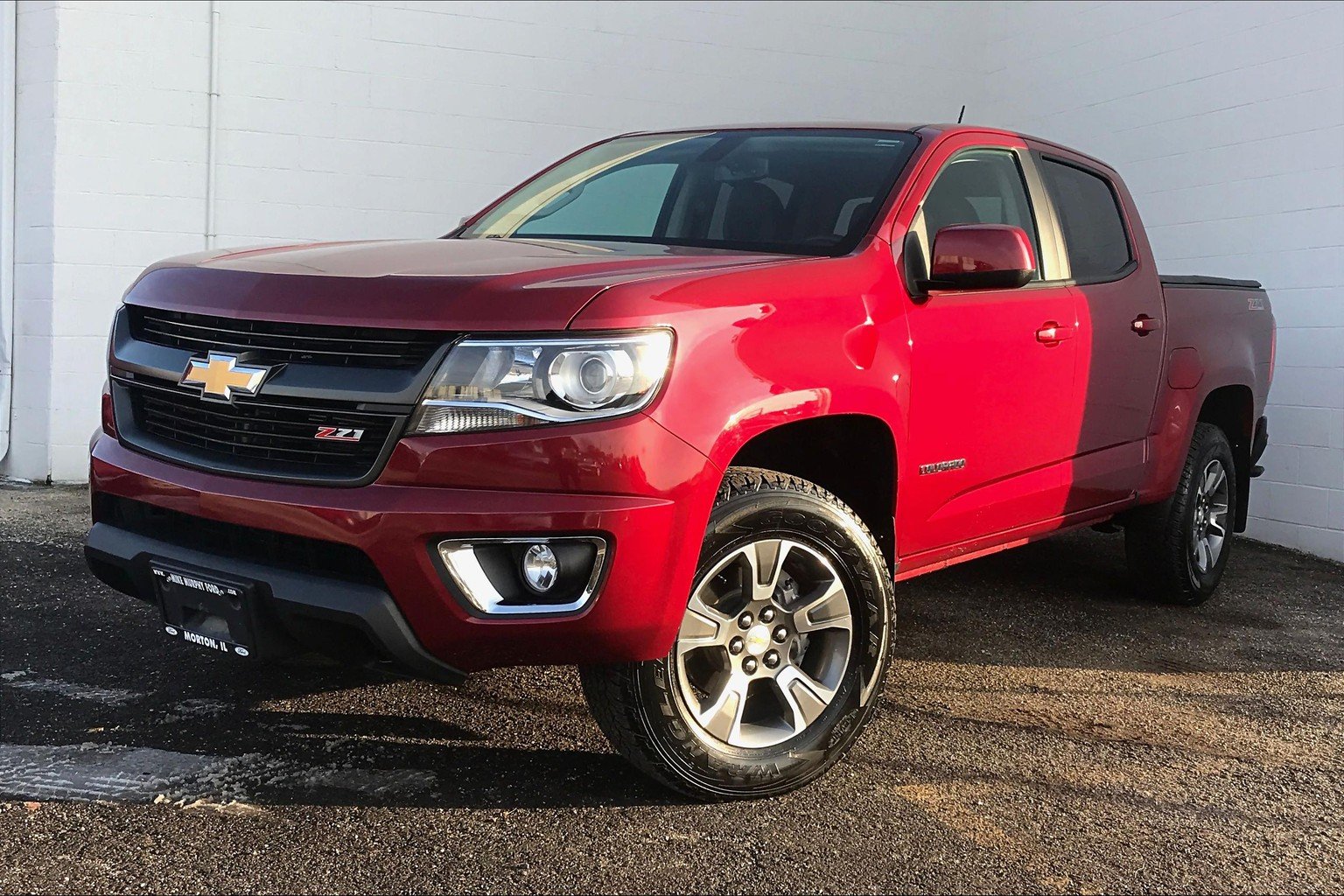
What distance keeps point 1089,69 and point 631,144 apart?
16.4ft

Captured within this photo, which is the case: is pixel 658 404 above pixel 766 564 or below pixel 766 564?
above

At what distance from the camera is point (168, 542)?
2.98 meters

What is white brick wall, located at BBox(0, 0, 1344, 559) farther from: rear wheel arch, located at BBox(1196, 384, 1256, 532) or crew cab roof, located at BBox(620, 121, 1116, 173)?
crew cab roof, located at BBox(620, 121, 1116, 173)

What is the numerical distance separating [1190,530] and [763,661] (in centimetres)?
286

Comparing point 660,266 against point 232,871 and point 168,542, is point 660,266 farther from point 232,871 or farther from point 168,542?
point 232,871

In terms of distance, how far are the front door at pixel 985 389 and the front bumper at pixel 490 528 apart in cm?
100

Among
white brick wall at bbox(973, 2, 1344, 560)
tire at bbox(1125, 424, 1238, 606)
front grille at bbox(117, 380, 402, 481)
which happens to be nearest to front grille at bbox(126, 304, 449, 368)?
front grille at bbox(117, 380, 402, 481)

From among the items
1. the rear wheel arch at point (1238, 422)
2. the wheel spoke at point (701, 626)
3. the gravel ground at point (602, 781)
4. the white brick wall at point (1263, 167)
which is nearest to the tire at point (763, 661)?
the wheel spoke at point (701, 626)

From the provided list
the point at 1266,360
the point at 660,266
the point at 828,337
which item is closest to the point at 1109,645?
the point at 1266,360

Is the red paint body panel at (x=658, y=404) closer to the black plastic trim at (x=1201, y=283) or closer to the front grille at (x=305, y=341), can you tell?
the front grille at (x=305, y=341)

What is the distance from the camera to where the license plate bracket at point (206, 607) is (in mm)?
2760

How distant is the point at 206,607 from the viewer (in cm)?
283

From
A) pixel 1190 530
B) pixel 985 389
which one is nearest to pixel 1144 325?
pixel 1190 530

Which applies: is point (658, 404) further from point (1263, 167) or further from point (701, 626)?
point (1263, 167)
